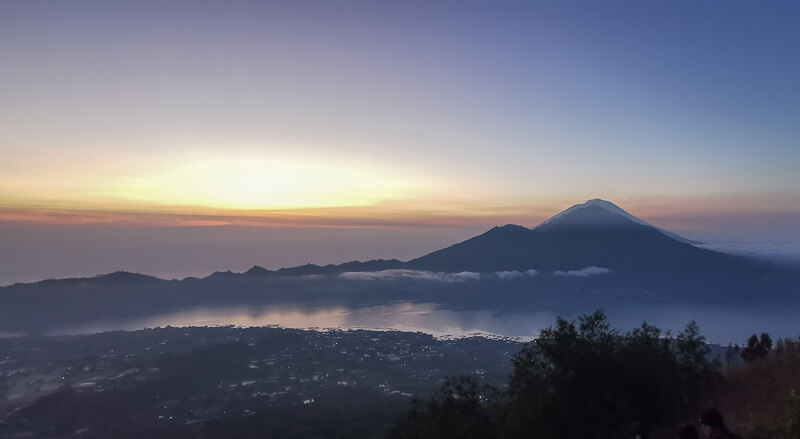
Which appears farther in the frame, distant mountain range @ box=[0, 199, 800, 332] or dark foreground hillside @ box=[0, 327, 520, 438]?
distant mountain range @ box=[0, 199, 800, 332]

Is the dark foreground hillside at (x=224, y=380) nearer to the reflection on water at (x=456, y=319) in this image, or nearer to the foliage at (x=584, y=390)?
the reflection on water at (x=456, y=319)

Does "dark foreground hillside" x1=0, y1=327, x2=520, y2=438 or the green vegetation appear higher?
the green vegetation

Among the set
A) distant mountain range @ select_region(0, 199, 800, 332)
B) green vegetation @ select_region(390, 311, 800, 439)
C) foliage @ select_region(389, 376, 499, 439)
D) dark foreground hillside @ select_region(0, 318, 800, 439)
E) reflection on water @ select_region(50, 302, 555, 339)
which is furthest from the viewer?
distant mountain range @ select_region(0, 199, 800, 332)

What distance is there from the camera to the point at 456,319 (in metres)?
149

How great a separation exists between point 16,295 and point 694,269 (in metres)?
223

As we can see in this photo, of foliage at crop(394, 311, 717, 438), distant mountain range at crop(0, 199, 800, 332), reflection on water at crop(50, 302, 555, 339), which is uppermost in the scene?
foliage at crop(394, 311, 717, 438)

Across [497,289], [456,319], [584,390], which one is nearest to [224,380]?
[584,390]

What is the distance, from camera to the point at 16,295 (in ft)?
412

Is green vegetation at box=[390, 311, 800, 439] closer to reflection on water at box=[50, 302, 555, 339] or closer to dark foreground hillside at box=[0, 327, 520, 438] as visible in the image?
dark foreground hillside at box=[0, 327, 520, 438]

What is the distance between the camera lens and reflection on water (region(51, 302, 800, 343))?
112 metres

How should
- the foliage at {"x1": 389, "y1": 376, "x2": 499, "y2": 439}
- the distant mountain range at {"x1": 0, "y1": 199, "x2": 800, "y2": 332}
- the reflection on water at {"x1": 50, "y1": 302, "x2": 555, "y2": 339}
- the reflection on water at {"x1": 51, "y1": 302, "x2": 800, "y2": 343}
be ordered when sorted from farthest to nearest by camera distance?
the distant mountain range at {"x1": 0, "y1": 199, "x2": 800, "y2": 332} → the reflection on water at {"x1": 50, "y1": 302, "x2": 555, "y2": 339} → the reflection on water at {"x1": 51, "y1": 302, "x2": 800, "y2": 343} → the foliage at {"x1": 389, "y1": 376, "x2": 499, "y2": 439}

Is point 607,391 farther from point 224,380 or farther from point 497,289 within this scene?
point 497,289

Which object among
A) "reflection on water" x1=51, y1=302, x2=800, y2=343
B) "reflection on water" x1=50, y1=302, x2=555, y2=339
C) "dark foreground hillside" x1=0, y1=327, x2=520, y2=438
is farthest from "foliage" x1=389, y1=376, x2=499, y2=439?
"reflection on water" x1=50, y1=302, x2=555, y2=339

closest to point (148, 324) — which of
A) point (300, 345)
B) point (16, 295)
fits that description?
point (16, 295)
